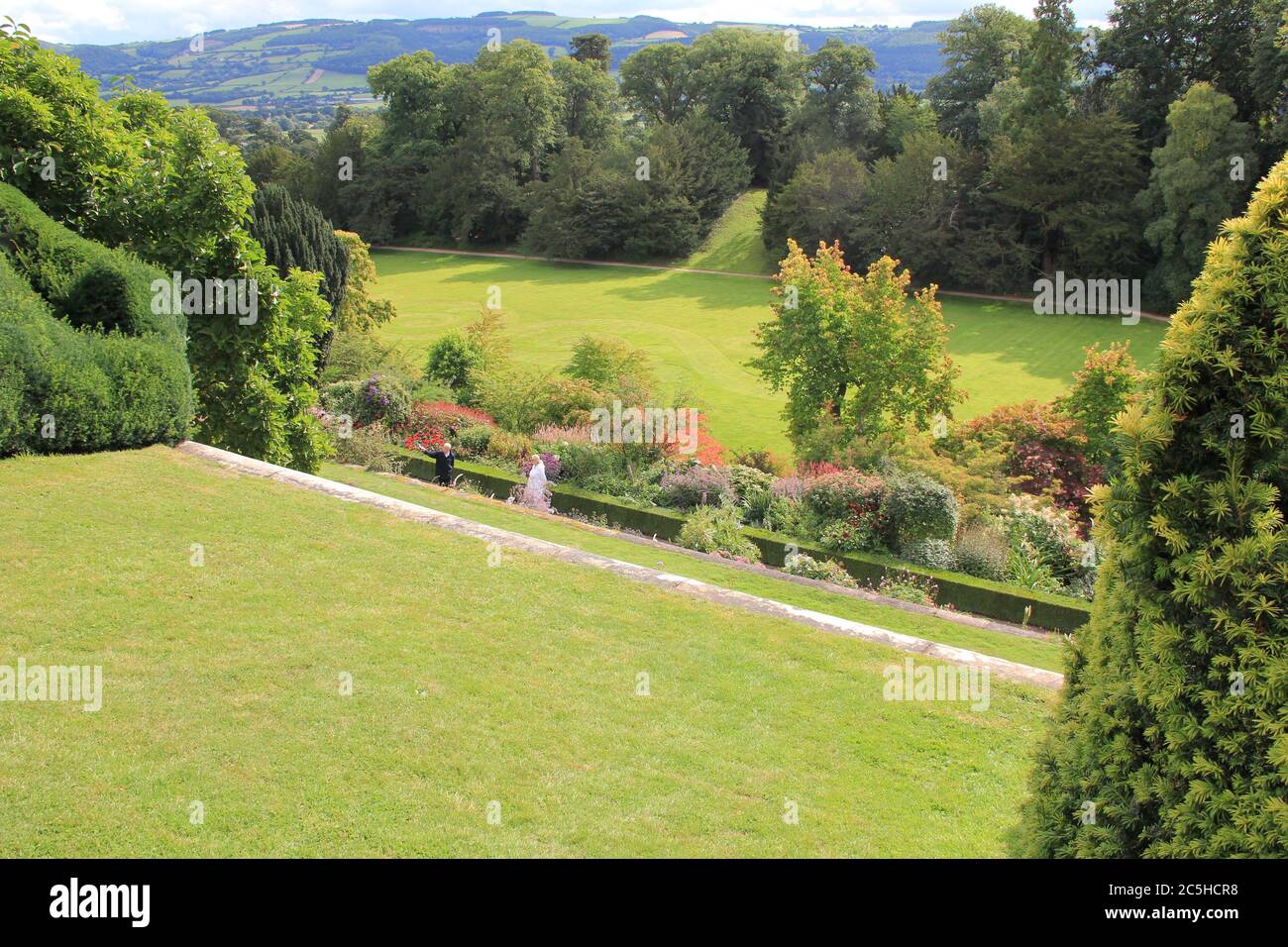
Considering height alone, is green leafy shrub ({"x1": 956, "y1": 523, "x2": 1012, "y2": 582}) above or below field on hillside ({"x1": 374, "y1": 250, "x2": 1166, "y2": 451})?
below

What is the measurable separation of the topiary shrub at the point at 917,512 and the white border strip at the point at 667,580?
5.51 metres

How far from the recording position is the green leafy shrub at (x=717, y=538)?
14484 millimetres

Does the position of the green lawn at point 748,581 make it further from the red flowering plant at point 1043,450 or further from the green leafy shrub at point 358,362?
the green leafy shrub at point 358,362

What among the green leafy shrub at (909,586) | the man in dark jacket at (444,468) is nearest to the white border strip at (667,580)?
the green leafy shrub at (909,586)

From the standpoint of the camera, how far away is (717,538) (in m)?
14.7

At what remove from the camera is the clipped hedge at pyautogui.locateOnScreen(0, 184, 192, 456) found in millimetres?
9805

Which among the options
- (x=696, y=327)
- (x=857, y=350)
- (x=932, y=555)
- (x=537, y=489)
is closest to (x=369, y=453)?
(x=537, y=489)

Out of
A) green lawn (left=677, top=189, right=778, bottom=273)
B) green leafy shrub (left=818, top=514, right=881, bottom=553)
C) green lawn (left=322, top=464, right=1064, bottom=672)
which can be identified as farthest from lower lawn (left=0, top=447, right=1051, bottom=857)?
green lawn (left=677, top=189, right=778, bottom=273)

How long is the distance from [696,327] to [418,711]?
35303 mm

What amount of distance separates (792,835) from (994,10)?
59259 mm

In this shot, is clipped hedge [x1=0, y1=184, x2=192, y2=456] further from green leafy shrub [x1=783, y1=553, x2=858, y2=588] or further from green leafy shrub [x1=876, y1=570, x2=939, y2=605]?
green leafy shrub [x1=876, y1=570, x2=939, y2=605]

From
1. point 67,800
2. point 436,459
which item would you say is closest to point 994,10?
point 436,459

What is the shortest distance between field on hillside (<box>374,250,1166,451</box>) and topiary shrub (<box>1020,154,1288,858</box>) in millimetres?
20818

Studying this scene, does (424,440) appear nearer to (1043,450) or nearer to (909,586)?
(909,586)
